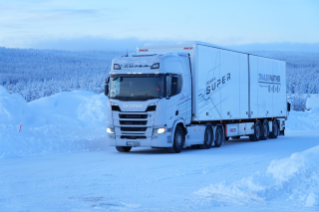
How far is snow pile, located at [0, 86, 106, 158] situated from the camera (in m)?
18.8

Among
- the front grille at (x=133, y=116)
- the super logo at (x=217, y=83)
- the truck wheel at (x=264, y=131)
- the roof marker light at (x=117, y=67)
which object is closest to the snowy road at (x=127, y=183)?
the front grille at (x=133, y=116)

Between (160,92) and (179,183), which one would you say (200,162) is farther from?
(179,183)

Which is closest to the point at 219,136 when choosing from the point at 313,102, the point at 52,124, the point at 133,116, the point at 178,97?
the point at 178,97

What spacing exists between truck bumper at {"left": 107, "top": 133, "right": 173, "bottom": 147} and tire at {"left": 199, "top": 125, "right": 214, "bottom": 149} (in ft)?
10.1

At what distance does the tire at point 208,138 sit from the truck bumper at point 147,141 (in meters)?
3.09

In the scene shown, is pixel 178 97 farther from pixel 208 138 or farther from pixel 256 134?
pixel 256 134

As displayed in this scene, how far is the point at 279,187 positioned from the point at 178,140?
9.62 meters

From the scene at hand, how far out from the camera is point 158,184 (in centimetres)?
1060

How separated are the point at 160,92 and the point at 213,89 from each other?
4153 millimetres

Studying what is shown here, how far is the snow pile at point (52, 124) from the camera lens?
18.8 m

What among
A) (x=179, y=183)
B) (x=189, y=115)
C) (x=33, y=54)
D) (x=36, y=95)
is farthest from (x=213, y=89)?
(x=33, y=54)

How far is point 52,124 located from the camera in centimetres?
2620

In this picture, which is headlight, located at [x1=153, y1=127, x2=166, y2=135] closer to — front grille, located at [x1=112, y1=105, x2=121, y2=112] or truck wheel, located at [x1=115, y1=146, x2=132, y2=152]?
front grille, located at [x1=112, y1=105, x2=121, y2=112]

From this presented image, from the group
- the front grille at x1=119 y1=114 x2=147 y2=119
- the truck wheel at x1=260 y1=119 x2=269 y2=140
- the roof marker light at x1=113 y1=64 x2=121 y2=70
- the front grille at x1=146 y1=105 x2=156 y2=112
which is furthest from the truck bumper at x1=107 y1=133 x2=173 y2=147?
the truck wheel at x1=260 y1=119 x2=269 y2=140
